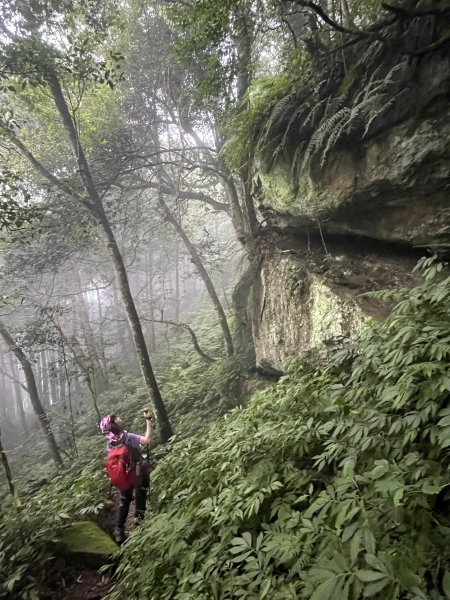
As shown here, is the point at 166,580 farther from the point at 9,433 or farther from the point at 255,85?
the point at 9,433

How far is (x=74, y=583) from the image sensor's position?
480cm

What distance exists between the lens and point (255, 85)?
6.64 m

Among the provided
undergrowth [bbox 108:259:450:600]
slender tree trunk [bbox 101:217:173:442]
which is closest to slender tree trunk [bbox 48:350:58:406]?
slender tree trunk [bbox 101:217:173:442]

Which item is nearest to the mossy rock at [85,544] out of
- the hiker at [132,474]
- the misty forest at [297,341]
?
the misty forest at [297,341]

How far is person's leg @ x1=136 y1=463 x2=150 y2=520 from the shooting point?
17.4ft

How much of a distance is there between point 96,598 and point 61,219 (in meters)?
9.21

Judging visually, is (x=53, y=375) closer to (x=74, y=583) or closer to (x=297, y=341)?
(x=74, y=583)

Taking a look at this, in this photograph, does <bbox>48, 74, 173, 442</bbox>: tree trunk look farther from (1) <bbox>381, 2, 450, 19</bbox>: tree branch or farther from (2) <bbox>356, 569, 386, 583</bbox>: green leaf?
(2) <bbox>356, 569, 386, 583</bbox>: green leaf

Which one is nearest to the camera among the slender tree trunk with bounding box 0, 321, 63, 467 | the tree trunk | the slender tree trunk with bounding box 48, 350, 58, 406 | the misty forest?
the misty forest

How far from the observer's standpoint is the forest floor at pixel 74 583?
457cm

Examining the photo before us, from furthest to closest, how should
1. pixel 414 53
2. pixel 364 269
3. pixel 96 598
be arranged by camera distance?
pixel 364 269 → pixel 96 598 → pixel 414 53

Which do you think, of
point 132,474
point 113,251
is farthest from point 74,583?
point 113,251

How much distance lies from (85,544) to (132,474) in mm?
1110

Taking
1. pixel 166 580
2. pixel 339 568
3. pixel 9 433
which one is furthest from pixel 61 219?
pixel 9 433
